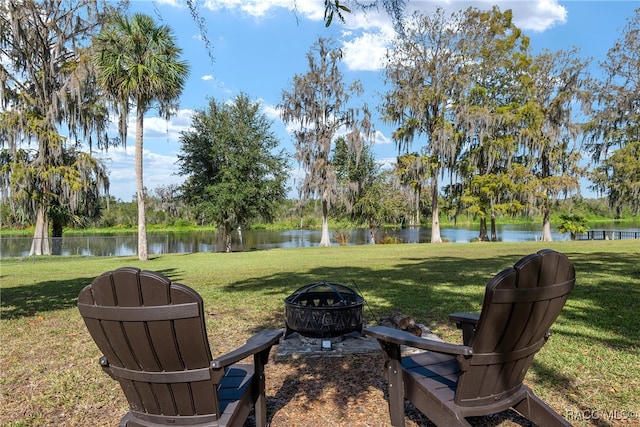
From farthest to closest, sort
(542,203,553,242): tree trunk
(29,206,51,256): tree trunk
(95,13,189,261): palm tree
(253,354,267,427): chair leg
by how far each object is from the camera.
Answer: (542,203,553,242): tree trunk, (29,206,51,256): tree trunk, (95,13,189,261): palm tree, (253,354,267,427): chair leg

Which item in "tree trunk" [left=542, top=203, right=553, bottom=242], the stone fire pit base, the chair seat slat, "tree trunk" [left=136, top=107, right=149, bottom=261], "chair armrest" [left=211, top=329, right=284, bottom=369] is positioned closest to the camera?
the chair seat slat

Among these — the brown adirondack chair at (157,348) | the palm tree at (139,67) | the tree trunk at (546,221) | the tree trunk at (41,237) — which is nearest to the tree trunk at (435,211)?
the tree trunk at (546,221)

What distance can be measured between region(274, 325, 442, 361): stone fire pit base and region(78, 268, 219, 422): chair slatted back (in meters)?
1.76

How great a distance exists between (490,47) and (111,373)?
25.2 meters

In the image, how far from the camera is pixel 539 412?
6.93ft

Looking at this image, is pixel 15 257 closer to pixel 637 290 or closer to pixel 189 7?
pixel 189 7

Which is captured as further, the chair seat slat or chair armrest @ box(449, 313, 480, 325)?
chair armrest @ box(449, 313, 480, 325)

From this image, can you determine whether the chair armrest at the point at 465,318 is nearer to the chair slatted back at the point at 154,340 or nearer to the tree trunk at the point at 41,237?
the chair slatted back at the point at 154,340

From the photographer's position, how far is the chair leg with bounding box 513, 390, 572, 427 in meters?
2.07

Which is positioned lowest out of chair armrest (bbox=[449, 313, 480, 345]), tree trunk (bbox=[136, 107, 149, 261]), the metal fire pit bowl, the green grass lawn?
the green grass lawn

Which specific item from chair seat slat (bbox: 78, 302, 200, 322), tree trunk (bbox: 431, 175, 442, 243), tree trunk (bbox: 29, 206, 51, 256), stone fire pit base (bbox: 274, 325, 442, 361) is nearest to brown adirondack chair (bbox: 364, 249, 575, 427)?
chair seat slat (bbox: 78, 302, 200, 322)

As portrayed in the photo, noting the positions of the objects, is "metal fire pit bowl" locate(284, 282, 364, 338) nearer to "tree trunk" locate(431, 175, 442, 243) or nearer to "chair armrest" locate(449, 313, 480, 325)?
"chair armrest" locate(449, 313, 480, 325)

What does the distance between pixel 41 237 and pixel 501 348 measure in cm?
1898

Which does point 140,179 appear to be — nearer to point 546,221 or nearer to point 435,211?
point 435,211
